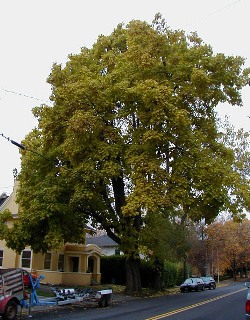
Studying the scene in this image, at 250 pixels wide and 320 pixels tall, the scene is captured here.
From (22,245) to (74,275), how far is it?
12.0 metres

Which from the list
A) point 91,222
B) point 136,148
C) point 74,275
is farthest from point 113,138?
point 74,275

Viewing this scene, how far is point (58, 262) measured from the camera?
37.9 meters

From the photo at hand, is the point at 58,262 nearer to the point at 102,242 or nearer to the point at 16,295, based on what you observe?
the point at 16,295

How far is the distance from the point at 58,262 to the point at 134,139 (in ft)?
59.2

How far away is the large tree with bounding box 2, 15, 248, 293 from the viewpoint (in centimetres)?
2220

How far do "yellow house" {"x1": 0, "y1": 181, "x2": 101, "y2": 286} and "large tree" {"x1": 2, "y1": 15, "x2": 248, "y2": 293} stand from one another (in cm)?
896

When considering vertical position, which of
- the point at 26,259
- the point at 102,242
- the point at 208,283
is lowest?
the point at 208,283

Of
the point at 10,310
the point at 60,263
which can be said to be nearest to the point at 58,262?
the point at 60,263

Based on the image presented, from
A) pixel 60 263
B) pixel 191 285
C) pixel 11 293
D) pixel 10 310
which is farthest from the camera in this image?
pixel 191 285

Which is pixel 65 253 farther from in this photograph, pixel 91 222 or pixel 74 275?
pixel 91 222

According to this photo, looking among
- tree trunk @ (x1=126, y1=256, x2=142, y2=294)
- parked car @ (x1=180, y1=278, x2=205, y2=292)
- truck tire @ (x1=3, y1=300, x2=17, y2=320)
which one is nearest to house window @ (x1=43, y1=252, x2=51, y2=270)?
tree trunk @ (x1=126, y1=256, x2=142, y2=294)

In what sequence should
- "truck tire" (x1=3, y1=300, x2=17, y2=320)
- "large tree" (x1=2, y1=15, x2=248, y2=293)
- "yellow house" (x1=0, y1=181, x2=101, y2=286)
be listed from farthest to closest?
"yellow house" (x1=0, y1=181, x2=101, y2=286)
"large tree" (x1=2, y1=15, x2=248, y2=293)
"truck tire" (x1=3, y1=300, x2=17, y2=320)

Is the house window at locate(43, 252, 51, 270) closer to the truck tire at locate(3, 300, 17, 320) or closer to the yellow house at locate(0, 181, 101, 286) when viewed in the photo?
the yellow house at locate(0, 181, 101, 286)

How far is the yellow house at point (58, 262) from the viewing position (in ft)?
115
